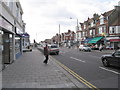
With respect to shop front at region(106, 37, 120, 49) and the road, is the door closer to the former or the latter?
the road

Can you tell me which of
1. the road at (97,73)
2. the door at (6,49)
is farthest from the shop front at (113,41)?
the door at (6,49)

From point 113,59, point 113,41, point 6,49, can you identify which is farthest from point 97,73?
point 113,41

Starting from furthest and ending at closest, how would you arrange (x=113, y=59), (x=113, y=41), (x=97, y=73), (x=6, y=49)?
(x=113, y=41) → (x=6, y=49) → (x=113, y=59) → (x=97, y=73)

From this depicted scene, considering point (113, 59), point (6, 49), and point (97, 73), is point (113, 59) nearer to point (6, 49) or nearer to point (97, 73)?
point (97, 73)

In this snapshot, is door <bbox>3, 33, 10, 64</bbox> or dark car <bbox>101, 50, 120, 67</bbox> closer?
dark car <bbox>101, 50, 120, 67</bbox>

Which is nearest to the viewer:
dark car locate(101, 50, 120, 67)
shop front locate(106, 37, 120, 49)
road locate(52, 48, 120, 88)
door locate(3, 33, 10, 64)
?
road locate(52, 48, 120, 88)

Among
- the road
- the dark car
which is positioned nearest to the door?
the road

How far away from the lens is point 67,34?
338 feet

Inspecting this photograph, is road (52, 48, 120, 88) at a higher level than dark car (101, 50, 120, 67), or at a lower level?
lower

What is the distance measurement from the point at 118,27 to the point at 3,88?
1411 inches

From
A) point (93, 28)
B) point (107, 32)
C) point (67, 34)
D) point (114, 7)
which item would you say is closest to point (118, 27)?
point (107, 32)

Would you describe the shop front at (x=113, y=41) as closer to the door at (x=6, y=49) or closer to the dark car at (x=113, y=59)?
the dark car at (x=113, y=59)

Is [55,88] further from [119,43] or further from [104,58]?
[119,43]

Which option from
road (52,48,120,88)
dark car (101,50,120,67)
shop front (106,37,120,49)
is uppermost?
shop front (106,37,120,49)
